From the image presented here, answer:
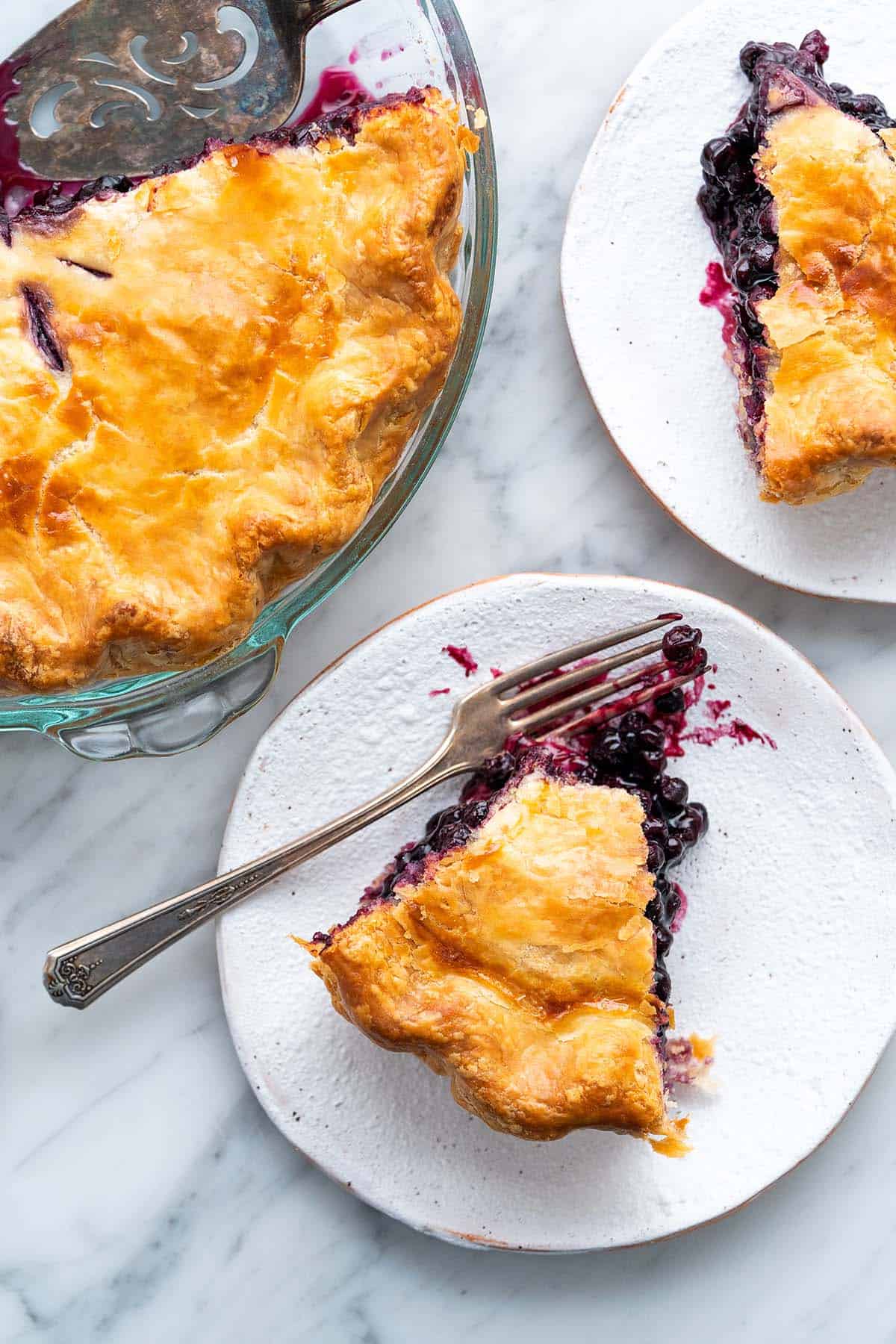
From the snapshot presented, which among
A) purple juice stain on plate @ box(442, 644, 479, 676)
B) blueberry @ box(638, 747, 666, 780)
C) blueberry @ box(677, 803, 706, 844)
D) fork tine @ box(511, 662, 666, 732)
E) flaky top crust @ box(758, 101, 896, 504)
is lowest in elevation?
blueberry @ box(677, 803, 706, 844)

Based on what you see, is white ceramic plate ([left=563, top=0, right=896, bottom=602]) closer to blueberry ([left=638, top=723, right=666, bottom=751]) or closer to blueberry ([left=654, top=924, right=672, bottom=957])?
blueberry ([left=638, top=723, right=666, bottom=751])

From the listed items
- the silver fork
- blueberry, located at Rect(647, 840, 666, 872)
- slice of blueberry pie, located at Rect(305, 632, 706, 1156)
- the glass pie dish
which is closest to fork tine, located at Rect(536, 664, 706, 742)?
the silver fork

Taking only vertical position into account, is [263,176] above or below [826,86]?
above

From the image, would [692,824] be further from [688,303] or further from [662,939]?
[688,303]

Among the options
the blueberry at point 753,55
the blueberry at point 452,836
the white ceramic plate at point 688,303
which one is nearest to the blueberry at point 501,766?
the blueberry at point 452,836

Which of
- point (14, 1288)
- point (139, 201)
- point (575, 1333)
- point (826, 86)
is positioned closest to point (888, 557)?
point (826, 86)

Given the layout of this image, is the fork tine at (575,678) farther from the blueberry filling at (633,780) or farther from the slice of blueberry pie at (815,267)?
the slice of blueberry pie at (815,267)

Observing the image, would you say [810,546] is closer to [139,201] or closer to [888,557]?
[888,557]

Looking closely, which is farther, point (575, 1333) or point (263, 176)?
point (575, 1333)
